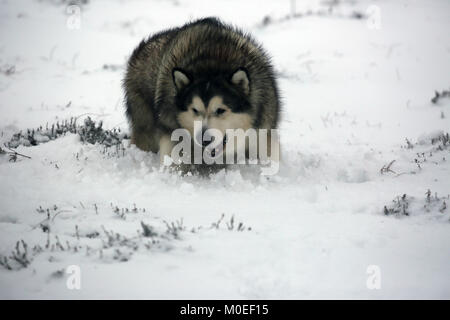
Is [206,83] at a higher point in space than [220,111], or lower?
higher

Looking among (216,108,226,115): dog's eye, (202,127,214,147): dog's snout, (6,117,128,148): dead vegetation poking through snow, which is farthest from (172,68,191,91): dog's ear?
(6,117,128,148): dead vegetation poking through snow

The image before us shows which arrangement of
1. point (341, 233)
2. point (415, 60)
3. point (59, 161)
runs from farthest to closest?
point (415, 60) < point (59, 161) < point (341, 233)

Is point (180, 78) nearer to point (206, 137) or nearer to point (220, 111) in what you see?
point (220, 111)

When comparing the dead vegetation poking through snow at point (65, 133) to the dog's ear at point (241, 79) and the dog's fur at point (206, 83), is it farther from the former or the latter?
the dog's ear at point (241, 79)

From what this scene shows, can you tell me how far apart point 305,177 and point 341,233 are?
1764 mm

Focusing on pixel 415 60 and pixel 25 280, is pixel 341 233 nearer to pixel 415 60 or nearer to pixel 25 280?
pixel 25 280

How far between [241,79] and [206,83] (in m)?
0.40

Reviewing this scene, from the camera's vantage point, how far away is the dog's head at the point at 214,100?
4.85m

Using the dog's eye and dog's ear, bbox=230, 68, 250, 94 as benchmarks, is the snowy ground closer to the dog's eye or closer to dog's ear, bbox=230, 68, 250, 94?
the dog's eye

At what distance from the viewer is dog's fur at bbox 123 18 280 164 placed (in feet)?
16.2

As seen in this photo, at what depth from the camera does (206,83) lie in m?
4.91

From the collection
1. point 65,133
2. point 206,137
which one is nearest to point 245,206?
point 206,137
